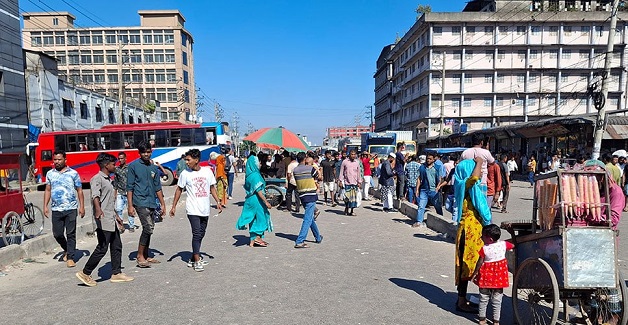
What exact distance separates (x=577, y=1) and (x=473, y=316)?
6274cm

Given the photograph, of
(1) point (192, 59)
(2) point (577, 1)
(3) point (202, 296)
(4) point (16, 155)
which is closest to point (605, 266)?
(3) point (202, 296)

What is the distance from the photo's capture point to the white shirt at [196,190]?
19.6ft

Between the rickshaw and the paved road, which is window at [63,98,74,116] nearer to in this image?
the rickshaw

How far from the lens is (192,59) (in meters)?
85.2

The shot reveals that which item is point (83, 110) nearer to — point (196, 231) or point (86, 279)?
point (196, 231)

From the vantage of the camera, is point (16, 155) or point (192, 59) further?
point (192, 59)

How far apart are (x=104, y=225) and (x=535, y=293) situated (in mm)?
5075

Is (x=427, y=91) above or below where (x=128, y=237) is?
above

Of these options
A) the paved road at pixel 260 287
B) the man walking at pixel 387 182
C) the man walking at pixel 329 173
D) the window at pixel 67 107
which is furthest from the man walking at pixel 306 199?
the window at pixel 67 107

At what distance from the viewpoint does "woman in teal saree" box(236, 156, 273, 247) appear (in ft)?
23.6

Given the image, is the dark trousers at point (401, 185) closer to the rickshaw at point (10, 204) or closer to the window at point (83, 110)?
the rickshaw at point (10, 204)

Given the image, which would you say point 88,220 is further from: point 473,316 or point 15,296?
point 473,316

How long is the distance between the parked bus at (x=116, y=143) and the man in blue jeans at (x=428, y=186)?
1480cm

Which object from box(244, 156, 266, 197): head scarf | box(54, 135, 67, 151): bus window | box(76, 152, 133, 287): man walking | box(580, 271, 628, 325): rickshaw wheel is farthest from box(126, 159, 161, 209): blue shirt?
box(54, 135, 67, 151): bus window
